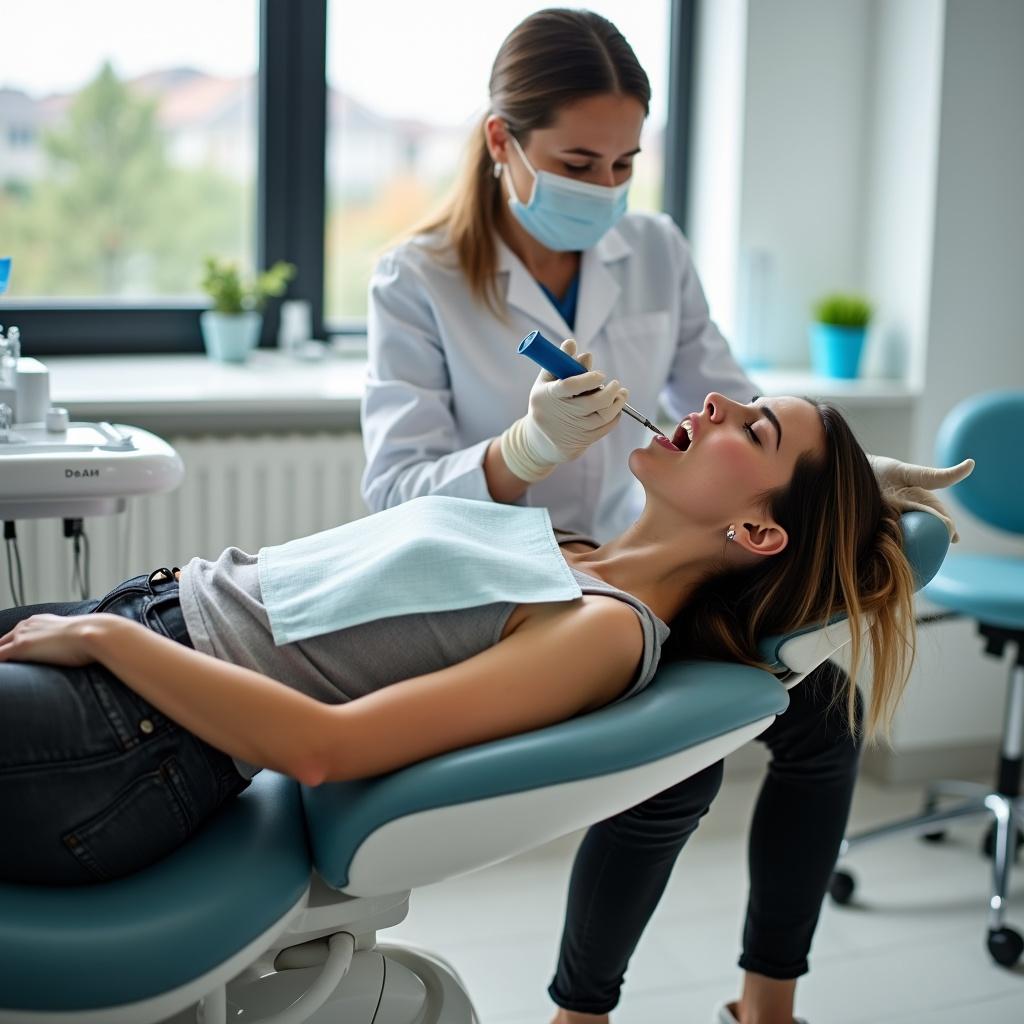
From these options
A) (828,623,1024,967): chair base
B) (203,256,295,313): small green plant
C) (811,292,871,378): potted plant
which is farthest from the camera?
(811,292,871,378): potted plant

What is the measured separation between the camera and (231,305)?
2.50 metres

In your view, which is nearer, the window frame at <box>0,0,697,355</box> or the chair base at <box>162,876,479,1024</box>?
the chair base at <box>162,876,479,1024</box>

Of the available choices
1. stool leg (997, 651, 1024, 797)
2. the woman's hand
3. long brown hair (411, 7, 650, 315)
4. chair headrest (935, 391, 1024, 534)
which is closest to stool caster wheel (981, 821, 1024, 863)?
stool leg (997, 651, 1024, 797)

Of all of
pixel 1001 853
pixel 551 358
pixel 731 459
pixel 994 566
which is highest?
pixel 551 358

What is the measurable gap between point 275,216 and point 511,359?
1057 millimetres

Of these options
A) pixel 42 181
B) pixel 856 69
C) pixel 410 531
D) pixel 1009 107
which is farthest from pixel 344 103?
pixel 410 531

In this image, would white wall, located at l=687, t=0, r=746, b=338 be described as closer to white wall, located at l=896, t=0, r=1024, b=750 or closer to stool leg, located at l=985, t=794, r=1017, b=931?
white wall, located at l=896, t=0, r=1024, b=750

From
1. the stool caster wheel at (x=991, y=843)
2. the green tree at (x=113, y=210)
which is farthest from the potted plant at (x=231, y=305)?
the stool caster wheel at (x=991, y=843)

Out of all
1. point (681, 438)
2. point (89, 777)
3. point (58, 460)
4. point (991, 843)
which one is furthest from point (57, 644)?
point (991, 843)

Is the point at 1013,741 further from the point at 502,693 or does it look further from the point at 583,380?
the point at 502,693

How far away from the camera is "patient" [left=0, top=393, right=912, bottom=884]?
108 centimetres

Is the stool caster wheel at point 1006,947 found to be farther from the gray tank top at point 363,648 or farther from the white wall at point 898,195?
the gray tank top at point 363,648

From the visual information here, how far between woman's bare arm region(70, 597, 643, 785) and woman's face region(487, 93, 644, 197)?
73 centimetres

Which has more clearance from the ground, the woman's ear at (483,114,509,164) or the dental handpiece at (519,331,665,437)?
the woman's ear at (483,114,509,164)
